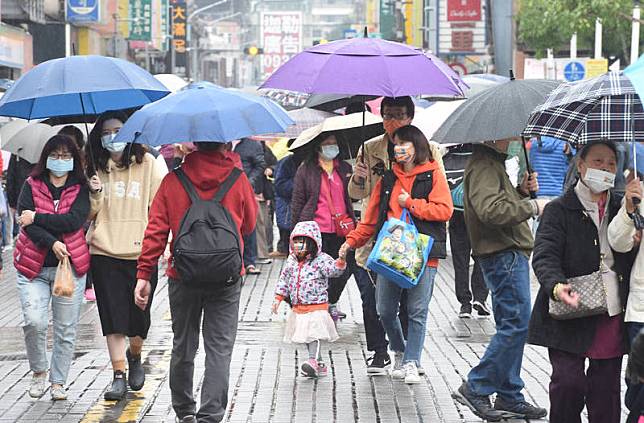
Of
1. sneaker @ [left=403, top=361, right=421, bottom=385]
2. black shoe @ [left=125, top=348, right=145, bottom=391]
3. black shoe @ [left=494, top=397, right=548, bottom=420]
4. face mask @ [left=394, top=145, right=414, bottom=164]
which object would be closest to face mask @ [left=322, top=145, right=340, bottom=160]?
face mask @ [left=394, top=145, right=414, bottom=164]

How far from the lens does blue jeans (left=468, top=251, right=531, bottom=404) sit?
772 centimetres

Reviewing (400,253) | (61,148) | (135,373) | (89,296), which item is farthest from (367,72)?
(89,296)

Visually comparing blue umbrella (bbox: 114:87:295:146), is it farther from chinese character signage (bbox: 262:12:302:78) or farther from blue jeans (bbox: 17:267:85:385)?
chinese character signage (bbox: 262:12:302:78)

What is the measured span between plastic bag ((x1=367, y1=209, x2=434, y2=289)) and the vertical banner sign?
2942 inches

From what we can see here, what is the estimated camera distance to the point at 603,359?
6.29 metres

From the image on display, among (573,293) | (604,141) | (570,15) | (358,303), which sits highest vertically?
(570,15)

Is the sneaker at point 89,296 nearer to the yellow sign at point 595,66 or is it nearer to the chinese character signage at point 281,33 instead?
the yellow sign at point 595,66

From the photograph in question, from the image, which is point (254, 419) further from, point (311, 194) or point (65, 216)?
point (311, 194)

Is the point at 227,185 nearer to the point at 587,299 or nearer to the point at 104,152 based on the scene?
the point at 104,152

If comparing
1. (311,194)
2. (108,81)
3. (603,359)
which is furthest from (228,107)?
(311,194)

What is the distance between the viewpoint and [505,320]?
777cm

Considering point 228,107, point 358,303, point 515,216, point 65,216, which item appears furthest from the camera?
point 358,303

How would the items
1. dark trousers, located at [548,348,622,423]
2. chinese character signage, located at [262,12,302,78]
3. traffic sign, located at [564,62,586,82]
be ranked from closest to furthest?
dark trousers, located at [548,348,622,423], traffic sign, located at [564,62,586,82], chinese character signage, located at [262,12,302,78]

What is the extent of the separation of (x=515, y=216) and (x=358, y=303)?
5.96 meters
